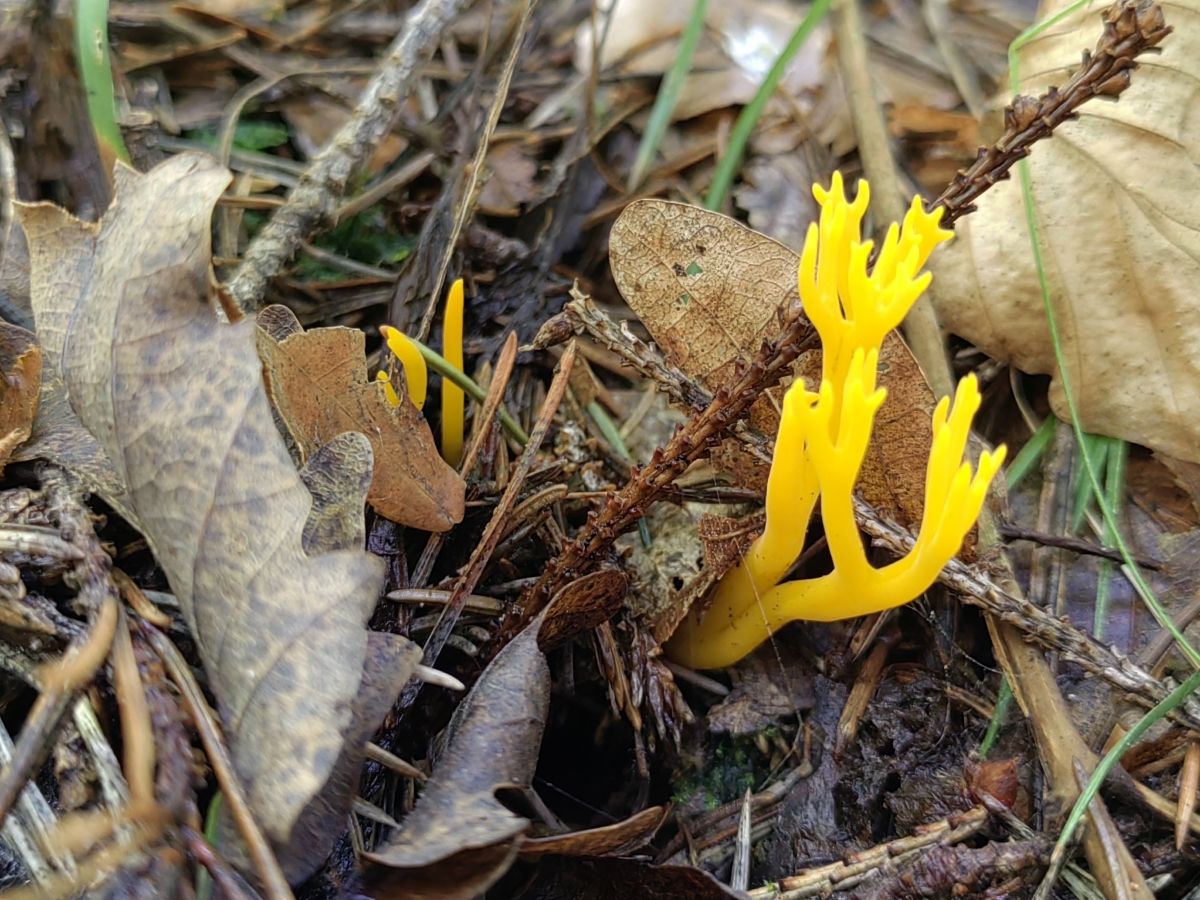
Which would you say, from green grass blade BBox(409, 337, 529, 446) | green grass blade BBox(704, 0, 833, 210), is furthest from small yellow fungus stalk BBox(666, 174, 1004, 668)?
green grass blade BBox(704, 0, 833, 210)

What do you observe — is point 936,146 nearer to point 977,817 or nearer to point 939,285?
point 939,285

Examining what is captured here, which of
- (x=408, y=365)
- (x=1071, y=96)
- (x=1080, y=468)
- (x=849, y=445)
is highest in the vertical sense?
(x=1071, y=96)

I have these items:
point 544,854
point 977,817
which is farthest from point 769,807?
point 544,854

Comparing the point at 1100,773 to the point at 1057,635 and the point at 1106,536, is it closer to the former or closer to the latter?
the point at 1057,635

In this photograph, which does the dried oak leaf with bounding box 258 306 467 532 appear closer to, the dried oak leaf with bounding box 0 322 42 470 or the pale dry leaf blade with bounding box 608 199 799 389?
the dried oak leaf with bounding box 0 322 42 470

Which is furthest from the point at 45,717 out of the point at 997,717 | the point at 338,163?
the point at 997,717
